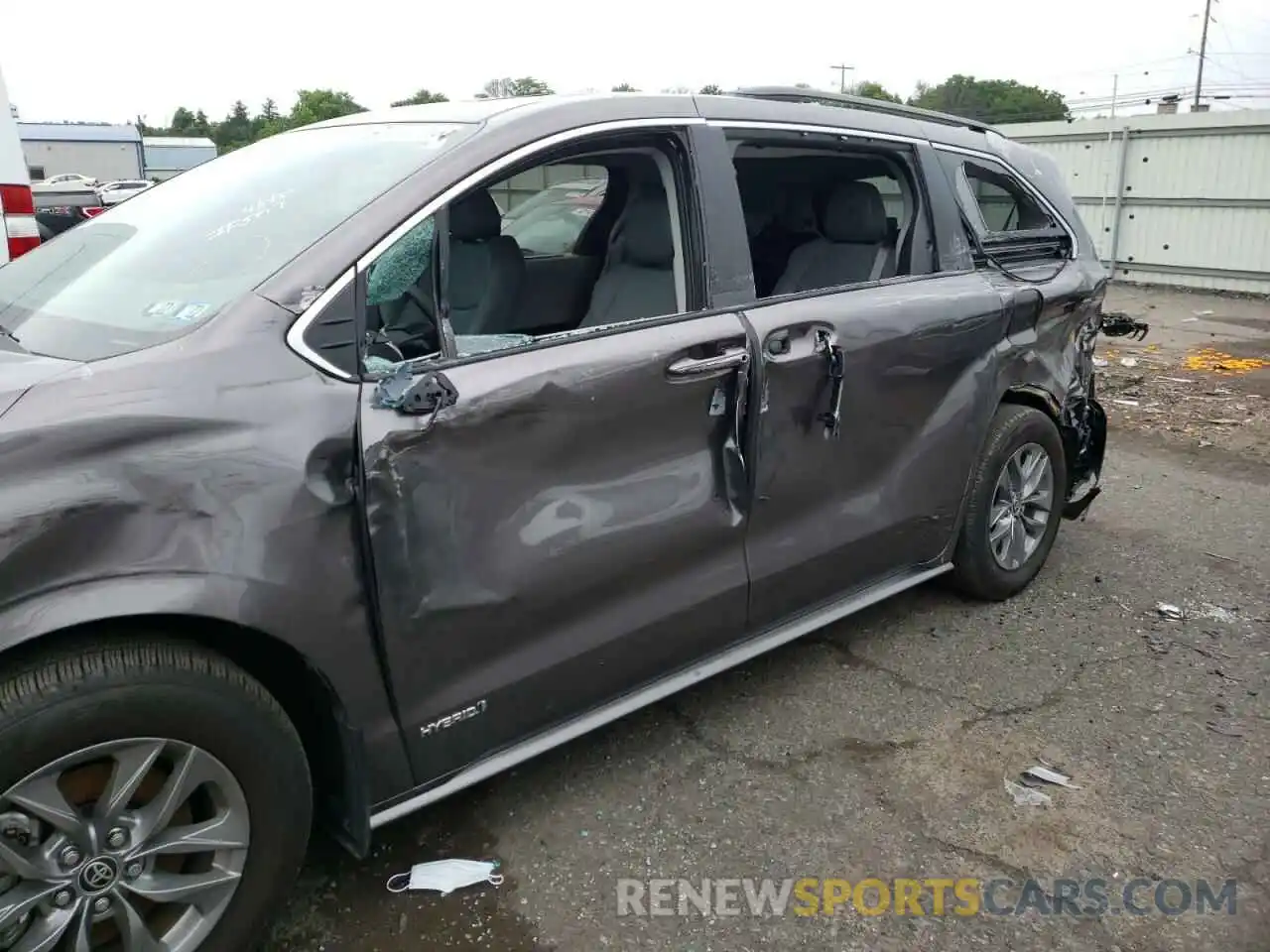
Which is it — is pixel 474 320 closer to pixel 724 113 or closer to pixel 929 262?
pixel 724 113

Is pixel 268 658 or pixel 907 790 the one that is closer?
pixel 268 658

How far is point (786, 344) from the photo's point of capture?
9.94ft

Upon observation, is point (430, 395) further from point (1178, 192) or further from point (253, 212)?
point (1178, 192)

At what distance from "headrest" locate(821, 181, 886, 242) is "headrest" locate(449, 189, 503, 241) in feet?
4.26

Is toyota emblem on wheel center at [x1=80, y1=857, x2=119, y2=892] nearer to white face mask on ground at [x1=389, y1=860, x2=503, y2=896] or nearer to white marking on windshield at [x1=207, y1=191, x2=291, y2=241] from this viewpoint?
white face mask on ground at [x1=389, y1=860, x2=503, y2=896]

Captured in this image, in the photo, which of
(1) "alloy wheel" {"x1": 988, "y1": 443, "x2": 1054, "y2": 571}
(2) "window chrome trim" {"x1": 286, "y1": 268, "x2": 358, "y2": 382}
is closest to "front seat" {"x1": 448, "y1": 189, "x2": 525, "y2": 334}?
(2) "window chrome trim" {"x1": 286, "y1": 268, "x2": 358, "y2": 382}

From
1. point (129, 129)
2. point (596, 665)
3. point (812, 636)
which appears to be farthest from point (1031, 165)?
point (129, 129)

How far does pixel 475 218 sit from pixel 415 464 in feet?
4.19

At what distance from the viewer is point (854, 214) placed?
12.8 ft

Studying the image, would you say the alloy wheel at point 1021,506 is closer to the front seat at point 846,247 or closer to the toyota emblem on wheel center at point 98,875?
the front seat at point 846,247

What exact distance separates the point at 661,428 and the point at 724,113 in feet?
3.33

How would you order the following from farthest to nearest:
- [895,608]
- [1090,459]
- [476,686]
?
[1090,459]
[895,608]
[476,686]

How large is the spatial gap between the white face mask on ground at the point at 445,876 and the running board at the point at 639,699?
0.73 feet

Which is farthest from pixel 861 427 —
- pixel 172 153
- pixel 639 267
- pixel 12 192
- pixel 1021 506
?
pixel 172 153
